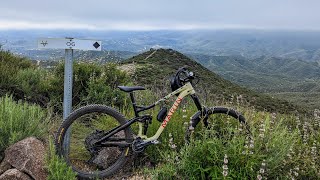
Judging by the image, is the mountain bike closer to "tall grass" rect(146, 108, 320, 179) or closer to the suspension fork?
the suspension fork

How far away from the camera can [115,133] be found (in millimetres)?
5031

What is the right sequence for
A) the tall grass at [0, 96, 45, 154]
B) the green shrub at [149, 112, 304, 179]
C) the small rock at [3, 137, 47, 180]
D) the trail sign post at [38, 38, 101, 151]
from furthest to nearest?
the trail sign post at [38, 38, 101, 151]
the tall grass at [0, 96, 45, 154]
the small rock at [3, 137, 47, 180]
the green shrub at [149, 112, 304, 179]

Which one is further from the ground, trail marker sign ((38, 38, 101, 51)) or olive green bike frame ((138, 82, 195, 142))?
trail marker sign ((38, 38, 101, 51))

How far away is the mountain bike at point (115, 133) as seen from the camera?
4949mm

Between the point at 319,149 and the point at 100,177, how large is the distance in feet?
9.31

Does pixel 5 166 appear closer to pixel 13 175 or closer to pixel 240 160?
pixel 13 175

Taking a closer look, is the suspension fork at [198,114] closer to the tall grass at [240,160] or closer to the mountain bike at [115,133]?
the mountain bike at [115,133]

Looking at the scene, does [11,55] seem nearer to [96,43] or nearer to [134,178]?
[96,43]

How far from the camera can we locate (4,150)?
475 centimetres

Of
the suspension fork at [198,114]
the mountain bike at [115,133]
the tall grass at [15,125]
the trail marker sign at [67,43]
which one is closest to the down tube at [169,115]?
the mountain bike at [115,133]

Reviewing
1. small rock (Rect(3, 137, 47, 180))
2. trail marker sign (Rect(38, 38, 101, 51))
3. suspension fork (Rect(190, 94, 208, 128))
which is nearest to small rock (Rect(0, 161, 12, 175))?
small rock (Rect(3, 137, 47, 180))

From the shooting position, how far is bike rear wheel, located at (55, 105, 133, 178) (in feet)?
16.2

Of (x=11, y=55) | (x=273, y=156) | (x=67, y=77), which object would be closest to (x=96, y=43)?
(x=67, y=77)

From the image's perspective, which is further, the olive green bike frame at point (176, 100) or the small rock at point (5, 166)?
the olive green bike frame at point (176, 100)
